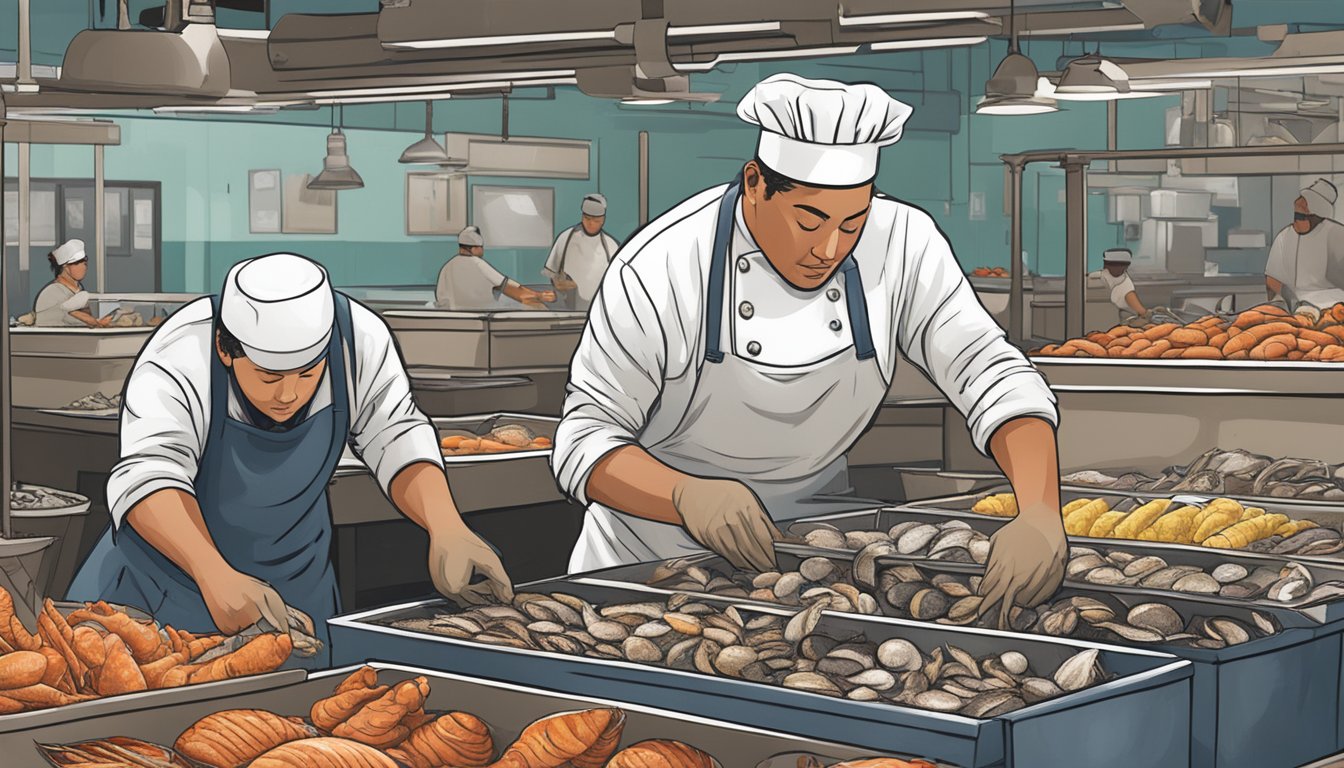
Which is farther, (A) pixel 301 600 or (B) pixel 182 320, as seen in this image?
(A) pixel 301 600

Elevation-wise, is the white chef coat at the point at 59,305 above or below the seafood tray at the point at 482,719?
above

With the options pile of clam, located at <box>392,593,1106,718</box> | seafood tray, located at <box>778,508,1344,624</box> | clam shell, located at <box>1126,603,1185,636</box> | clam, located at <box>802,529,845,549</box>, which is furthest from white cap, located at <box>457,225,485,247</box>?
clam shell, located at <box>1126,603,1185,636</box>

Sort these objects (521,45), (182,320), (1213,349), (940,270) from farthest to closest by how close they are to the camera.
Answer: (1213,349)
(940,270)
(182,320)
(521,45)

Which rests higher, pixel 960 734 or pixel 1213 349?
pixel 1213 349

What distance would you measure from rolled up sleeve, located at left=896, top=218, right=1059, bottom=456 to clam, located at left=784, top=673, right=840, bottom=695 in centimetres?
85

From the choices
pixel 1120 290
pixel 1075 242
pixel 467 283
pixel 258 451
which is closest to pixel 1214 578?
pixel 258 451

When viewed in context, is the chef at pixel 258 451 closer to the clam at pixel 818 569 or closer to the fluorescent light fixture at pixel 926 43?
the clam at pixel 818 569

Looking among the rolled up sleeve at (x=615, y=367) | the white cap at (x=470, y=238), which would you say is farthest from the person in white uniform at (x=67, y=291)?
the rolled up sleeve at (x=615, y=367)

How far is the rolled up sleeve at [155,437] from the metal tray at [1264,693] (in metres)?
0.93

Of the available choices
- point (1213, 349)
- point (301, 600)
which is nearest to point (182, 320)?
point (301, 600)

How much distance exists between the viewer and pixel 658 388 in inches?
106

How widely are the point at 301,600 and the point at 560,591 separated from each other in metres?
0.77

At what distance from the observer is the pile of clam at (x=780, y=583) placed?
2057 mm

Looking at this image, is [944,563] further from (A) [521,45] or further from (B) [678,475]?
(A) [521,45]
